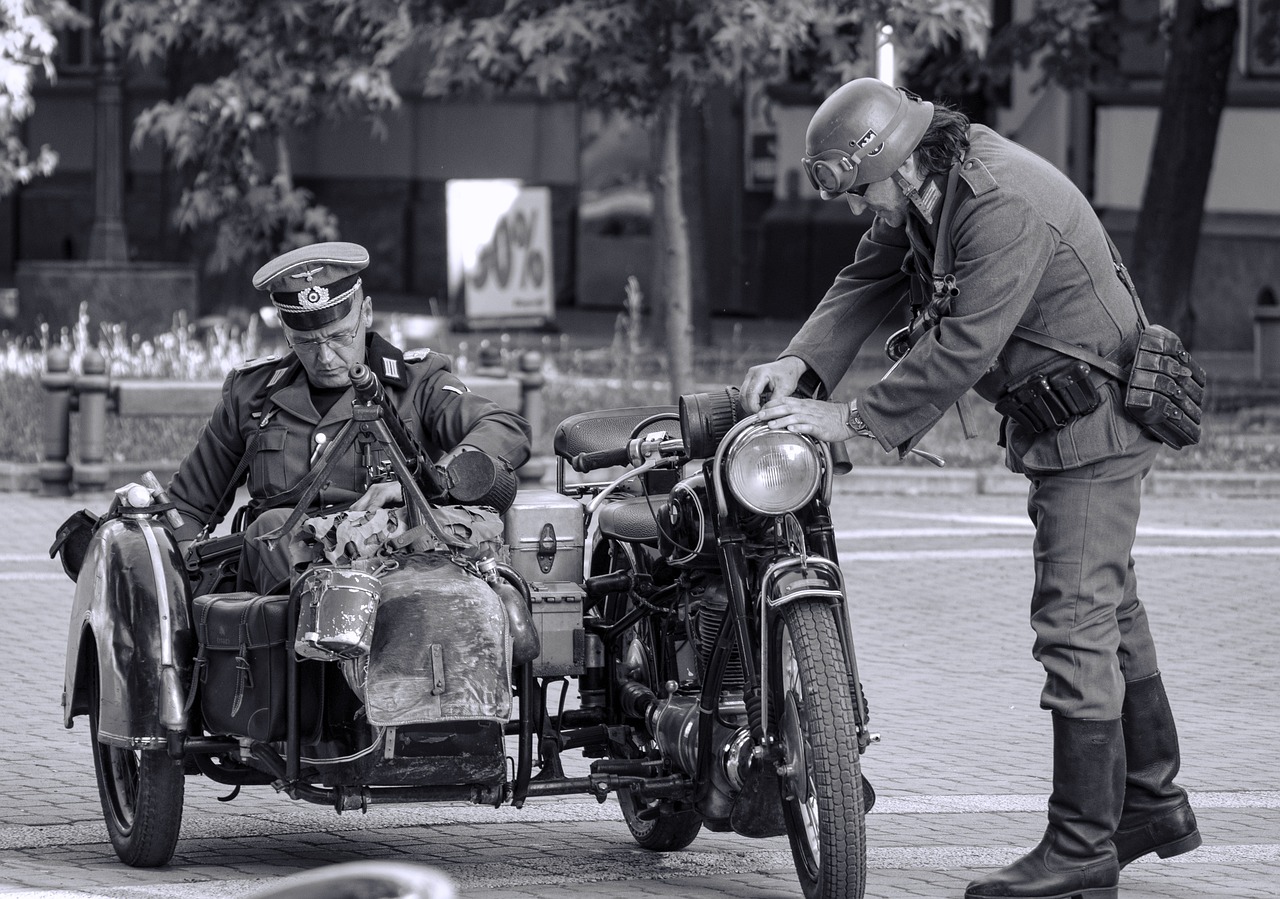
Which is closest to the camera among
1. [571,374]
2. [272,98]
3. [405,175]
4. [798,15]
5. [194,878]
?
[194,878]

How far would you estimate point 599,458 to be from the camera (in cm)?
555

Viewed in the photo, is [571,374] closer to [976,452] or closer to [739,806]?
[976,452]

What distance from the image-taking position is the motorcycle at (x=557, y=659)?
4.82m

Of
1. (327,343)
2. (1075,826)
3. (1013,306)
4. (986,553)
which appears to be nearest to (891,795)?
(1075,826)

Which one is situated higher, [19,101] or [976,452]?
[19,101]

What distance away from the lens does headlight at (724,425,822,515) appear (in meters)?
4.85

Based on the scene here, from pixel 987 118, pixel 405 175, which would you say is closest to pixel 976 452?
pixel 987 118

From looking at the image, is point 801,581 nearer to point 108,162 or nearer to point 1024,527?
point 1024,527

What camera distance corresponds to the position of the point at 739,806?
501 centimetres

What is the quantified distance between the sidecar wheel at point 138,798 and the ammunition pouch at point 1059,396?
2.12 m

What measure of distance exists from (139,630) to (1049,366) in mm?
2148

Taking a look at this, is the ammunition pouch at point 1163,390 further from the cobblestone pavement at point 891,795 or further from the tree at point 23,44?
the tree at point 23,44

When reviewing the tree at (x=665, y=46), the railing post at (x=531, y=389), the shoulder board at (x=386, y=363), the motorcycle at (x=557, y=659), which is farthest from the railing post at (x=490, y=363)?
the shoulder board at (x=386, y=363)

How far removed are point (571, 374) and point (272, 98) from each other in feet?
10.9
